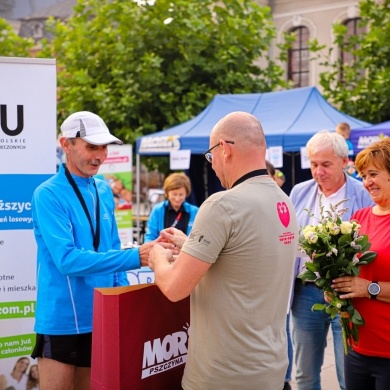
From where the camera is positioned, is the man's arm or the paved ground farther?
the paved ground

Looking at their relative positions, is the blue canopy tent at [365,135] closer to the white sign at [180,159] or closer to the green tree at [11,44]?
the white sign at [180,159]

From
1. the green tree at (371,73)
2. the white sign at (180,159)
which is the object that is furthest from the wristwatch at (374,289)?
the green tree at (371,73)

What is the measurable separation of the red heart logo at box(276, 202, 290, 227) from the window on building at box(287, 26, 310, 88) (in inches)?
1264

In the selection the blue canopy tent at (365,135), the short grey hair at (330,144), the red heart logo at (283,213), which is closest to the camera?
the red heart logo at (283,213)

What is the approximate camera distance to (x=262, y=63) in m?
32.5

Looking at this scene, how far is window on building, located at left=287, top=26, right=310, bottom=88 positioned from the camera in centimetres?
3378

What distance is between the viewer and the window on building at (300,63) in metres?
33.8

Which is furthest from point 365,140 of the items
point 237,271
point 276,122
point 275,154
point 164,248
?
point 237,271

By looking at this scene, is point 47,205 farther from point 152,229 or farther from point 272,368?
point 152,229

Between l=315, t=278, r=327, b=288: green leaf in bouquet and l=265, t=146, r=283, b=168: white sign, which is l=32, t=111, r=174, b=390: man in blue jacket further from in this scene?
l=265, t=146, r=283, b=168: white sign

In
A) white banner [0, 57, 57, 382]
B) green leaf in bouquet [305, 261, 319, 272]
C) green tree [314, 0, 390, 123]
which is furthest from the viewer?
green tree [314, 0, 390, 123]

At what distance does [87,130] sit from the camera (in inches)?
118

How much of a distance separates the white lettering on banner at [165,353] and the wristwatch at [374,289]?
2.88ft

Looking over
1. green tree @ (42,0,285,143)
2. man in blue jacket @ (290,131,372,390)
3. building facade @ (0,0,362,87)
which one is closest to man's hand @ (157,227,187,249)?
man in blue jacket @ (290,131,372,390)
